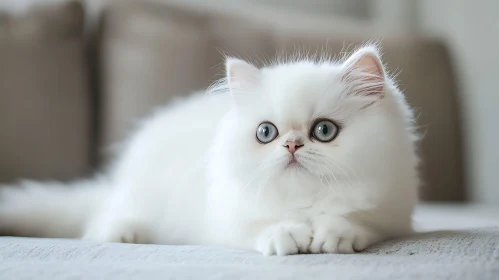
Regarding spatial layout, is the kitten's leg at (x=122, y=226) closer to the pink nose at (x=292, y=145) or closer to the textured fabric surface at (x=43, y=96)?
the pink nose at (x=292, y=145)

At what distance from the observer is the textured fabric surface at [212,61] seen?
219 cm

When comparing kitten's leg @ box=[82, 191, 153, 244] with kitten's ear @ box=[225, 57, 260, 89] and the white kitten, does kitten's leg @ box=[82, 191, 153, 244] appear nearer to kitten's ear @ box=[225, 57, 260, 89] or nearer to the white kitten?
the white kitten

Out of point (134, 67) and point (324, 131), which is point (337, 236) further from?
point (134, 67)

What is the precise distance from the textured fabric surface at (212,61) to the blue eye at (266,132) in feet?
3.43

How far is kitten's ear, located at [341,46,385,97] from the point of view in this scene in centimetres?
108

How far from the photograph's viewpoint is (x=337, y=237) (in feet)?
3.23

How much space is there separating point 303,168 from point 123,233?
1.64 ft

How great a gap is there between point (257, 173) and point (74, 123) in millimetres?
1280

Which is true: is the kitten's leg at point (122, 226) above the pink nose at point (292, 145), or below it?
below

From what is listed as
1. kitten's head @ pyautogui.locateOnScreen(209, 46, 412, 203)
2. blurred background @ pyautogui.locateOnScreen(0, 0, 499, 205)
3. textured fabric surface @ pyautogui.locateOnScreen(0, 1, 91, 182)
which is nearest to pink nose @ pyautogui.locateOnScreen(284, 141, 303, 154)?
kitten's head @ pyautogui.locateOnScreen(209, 46, 412, 203)

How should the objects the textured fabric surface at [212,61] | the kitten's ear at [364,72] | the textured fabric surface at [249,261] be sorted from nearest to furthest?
1. the textured fabric surface at [249,261]
2. the kitten's ear at [364,72]
3. the textured fabric surface at [212,61]

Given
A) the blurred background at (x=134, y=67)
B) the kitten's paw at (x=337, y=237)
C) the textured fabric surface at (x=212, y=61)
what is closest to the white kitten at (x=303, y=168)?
the kitten's paw at (x=337, y=237)

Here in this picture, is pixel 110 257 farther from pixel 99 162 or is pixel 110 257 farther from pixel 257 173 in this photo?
pixel 99 162

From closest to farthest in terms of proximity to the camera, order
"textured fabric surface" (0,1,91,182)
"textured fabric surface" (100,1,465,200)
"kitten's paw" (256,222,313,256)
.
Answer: "kitten's paw" (256,222,313,256), "textured fabric surface" (0,1,91,182), "textured fabric surface" (100,1,465,200)
